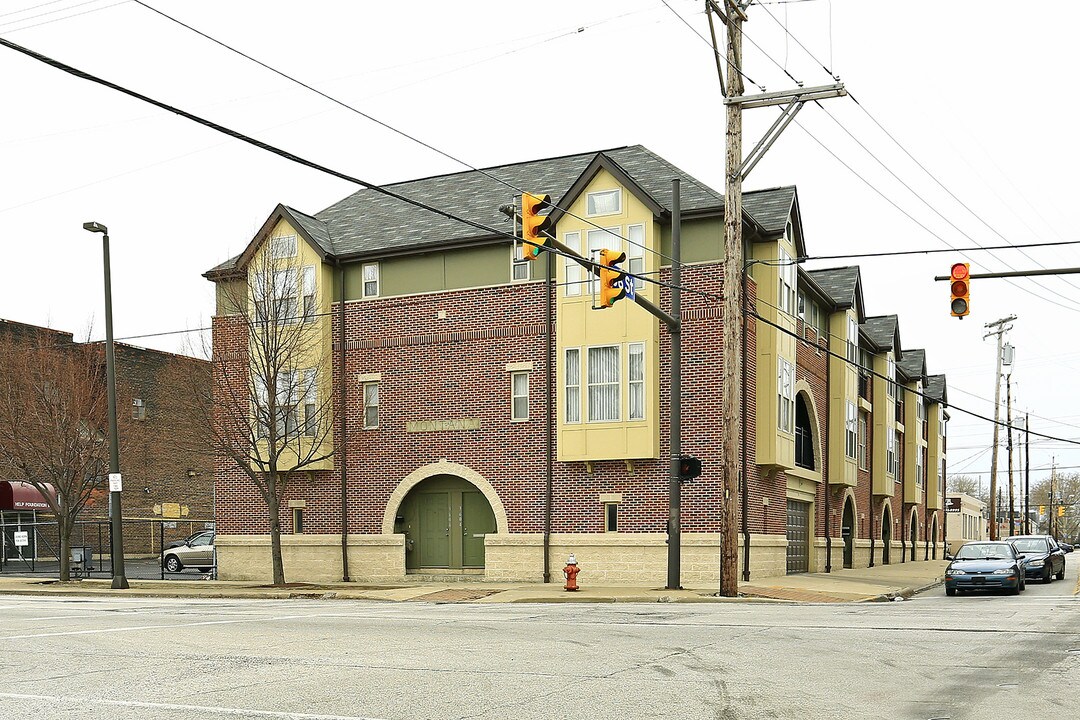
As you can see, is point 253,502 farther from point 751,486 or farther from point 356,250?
point 751,486

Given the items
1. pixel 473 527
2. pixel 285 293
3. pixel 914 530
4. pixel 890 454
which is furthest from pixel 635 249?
pixel 914 530

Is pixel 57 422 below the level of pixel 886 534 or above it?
above

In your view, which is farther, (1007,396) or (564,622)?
(1007,396)

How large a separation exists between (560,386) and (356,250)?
294 inches

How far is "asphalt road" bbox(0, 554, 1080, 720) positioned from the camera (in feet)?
32.2

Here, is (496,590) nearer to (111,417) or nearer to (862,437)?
(111,417)

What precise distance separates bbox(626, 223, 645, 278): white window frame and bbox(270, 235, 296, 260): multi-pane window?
992 centimetres

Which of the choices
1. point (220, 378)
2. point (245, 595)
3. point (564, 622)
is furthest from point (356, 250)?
point (564, 622)

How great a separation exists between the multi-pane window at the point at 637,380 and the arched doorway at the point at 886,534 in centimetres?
2431

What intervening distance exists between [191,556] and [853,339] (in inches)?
971

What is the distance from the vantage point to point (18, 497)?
151ft

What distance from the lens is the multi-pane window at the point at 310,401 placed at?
104 feet

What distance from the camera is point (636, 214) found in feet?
96.5

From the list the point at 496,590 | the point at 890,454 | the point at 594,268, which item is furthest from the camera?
the point at 890,454
